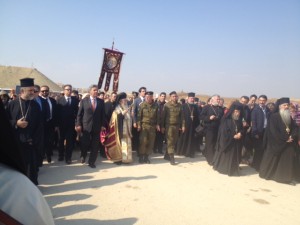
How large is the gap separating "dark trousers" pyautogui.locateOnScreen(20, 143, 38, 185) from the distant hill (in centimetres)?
4592

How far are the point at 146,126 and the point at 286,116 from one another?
12.9ft

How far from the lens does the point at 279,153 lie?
7.09 meters

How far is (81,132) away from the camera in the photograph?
7.34 m

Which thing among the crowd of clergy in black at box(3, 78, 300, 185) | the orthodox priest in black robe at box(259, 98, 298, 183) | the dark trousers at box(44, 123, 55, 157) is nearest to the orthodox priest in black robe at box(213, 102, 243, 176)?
the crowd of clergy in black at box(3, 78, 300, 185)

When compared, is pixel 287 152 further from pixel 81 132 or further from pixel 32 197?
pixel 32 197

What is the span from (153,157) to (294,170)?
4.26 meters

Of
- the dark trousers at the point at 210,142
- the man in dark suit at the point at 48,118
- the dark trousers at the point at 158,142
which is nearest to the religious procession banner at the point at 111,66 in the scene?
the dark trousers at the point at 158,142

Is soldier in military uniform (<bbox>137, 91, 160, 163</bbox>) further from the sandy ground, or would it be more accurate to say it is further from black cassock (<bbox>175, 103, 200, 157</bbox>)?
black cassock (<bbox>175, 103, 200, 157</bbox>)

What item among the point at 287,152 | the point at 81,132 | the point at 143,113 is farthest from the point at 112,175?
the point at 287,152

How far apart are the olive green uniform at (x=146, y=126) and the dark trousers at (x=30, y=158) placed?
11.8 feet

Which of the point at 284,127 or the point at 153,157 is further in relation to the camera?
the point at 153,157

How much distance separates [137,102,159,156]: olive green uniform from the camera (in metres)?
8.05

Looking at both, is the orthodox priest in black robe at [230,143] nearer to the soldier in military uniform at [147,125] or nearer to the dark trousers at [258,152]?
the dark trousers at [258,152]

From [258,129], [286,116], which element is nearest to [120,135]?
[258,129]
